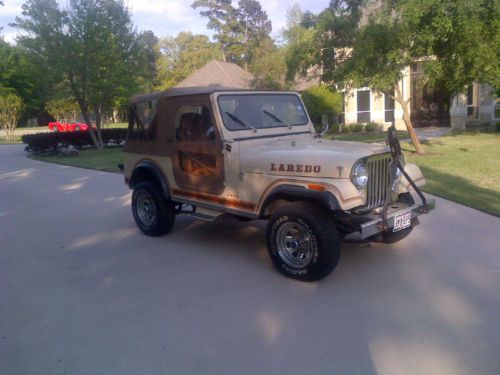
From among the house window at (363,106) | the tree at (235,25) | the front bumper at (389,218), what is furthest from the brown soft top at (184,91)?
the tree at (235,25)

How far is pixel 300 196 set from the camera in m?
4.86

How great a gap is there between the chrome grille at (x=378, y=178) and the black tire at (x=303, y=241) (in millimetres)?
515

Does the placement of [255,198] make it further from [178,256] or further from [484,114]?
[484,114]

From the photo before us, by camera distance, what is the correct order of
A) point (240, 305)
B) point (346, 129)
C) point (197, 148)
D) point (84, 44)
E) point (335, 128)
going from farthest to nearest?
1. point (335, 128)
2. point (346, 129)
3. point (84, 44)
4. point (197, 148)
5. point (240, 305)

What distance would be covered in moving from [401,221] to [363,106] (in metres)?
22.4

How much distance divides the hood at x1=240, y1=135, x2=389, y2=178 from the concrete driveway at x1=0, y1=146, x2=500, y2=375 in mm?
1131

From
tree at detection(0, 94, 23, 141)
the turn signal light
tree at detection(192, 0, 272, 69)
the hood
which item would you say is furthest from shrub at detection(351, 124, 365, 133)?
tree at detection(192, 0, 272, 69)

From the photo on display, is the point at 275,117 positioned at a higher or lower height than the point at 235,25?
lower

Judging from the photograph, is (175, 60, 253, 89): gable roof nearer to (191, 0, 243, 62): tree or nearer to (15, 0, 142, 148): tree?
(15, 0, 142, 148): tree

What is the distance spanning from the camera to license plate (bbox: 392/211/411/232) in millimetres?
4922

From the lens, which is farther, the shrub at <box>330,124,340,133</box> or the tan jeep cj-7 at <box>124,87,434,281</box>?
the shrub at <box>330,124,340,133</box>

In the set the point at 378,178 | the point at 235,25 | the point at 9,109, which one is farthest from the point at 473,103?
the point at 235,25

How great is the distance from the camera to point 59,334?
13.6ft

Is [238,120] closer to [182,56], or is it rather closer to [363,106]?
[363,106]
